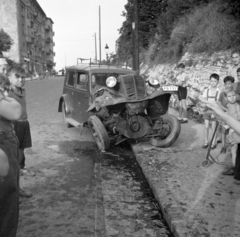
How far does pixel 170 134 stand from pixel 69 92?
338 cm

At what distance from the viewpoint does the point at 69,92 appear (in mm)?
7895

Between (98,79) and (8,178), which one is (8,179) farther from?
(98,79)

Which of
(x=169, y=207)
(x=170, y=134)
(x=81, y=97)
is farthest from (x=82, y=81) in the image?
(x=169, y=207)

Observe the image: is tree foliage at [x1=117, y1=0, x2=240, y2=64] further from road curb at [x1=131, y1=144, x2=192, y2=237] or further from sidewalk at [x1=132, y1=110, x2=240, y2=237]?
road curb at [x1=131, y1=144, x2=192, y2=237]

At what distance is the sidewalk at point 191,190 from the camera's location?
2.85 meters

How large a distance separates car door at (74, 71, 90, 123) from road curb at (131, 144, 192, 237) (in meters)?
2.69

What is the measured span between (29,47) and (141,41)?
4164 centimetres

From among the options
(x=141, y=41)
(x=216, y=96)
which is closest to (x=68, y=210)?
(x=216, y=96)

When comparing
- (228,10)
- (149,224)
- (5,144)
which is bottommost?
(149,224)

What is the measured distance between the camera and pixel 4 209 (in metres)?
2.18

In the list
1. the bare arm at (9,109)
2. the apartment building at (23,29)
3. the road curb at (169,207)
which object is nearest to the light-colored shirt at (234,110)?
the road curb at (169,207)

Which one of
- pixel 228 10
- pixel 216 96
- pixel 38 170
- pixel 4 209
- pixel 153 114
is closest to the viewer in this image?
pixel 4 209

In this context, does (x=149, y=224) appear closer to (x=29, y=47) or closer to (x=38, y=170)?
(x=38, y=170)

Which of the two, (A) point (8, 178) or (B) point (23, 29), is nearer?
(A) point (8, 178)
